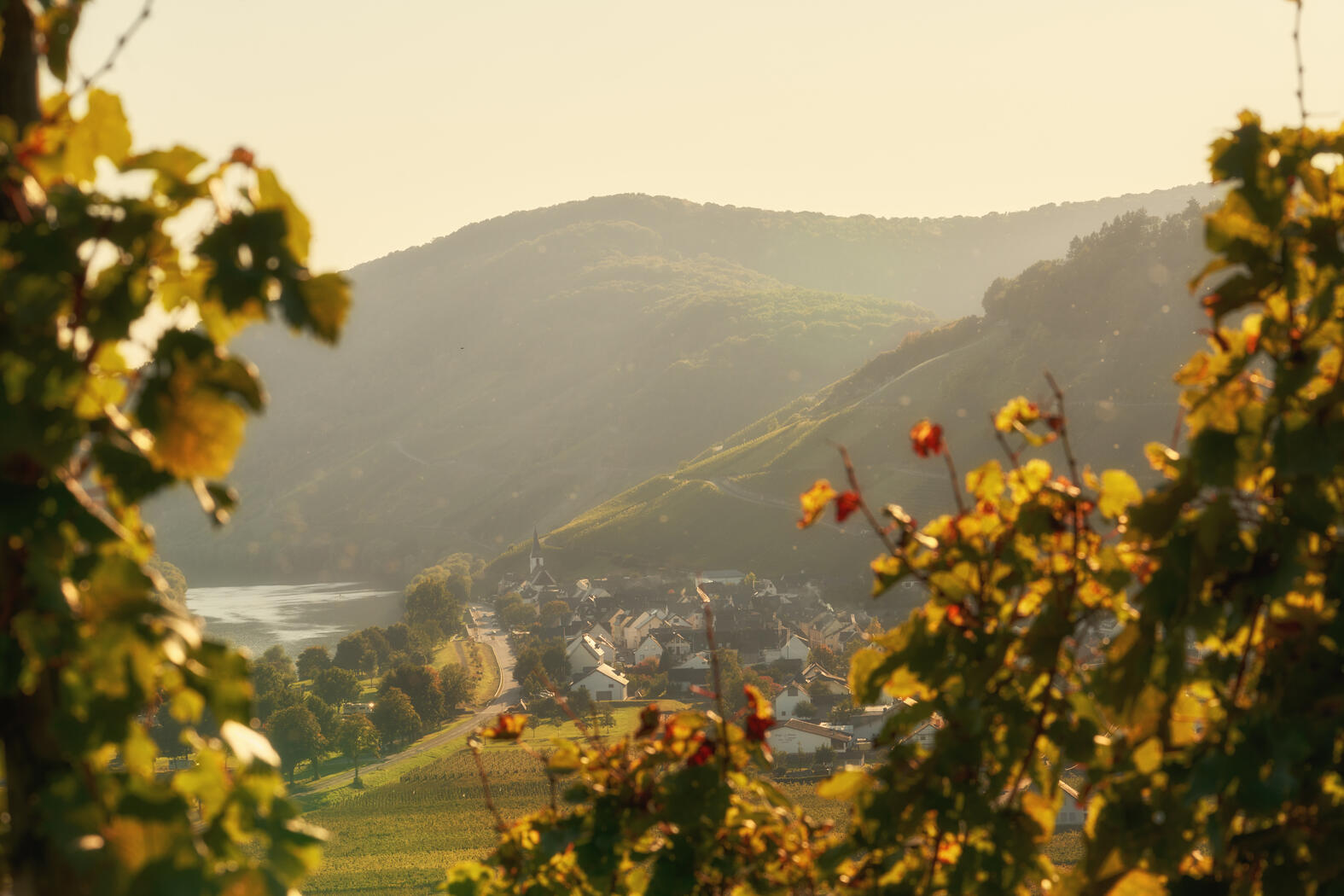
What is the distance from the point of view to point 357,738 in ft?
181

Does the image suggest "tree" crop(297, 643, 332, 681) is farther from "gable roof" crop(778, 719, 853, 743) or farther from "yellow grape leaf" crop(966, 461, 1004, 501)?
"yellow grape leaf" crop(966, 461, 1004, 501)

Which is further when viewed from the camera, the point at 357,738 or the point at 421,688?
the point at 421,688

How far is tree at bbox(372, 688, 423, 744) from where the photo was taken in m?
58.6

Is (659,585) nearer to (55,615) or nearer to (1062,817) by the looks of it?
(1062,817)

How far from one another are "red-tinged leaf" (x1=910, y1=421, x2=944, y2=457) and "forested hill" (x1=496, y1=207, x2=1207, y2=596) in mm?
97580

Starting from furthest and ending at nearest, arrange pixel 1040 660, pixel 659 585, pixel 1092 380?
pixel 1092 380
pixel 659 585
pixel 1040 660

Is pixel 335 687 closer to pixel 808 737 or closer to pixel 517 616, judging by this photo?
pixel 517 616

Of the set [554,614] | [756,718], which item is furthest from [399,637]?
[756,718]

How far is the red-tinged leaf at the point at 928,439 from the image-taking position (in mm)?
3016

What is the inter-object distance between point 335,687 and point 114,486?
6751 centimetres

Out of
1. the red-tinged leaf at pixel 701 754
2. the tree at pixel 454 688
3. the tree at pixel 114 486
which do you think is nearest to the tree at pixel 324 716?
the tree at pixel 454 688

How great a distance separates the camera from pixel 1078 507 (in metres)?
2.83

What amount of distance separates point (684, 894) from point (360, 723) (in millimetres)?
57598

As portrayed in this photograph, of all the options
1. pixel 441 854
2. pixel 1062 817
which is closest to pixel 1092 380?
pixel 1062 817
